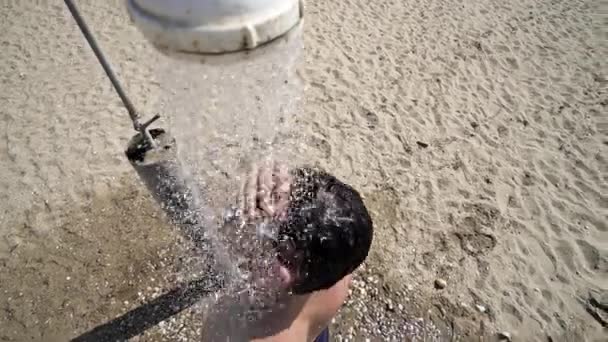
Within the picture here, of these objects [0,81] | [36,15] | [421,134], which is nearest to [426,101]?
[421,134]

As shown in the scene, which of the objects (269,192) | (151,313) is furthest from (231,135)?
(269,192)

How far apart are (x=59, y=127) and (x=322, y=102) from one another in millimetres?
2222

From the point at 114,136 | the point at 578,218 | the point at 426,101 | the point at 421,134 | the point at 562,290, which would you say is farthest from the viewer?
the point at 426,101

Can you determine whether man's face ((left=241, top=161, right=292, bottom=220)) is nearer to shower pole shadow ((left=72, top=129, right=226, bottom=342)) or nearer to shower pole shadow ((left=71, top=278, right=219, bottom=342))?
shower pole shadow ((left=72, top=129, right=226, bottom=342))

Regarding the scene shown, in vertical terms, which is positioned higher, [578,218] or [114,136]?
[578,218]

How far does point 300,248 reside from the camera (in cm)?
140

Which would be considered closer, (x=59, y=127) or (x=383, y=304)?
(x=383, y=304)

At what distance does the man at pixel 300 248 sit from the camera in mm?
1396

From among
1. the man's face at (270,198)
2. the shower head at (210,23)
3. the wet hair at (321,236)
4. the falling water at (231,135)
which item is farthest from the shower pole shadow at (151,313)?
the shower head at (210,23)

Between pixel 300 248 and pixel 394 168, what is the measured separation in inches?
87.2

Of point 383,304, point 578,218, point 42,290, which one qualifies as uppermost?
point 578,218

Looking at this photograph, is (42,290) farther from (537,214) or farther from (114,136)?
(537,214)

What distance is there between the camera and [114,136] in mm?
3527

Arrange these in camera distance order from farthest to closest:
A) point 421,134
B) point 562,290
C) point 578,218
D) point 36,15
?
point 36,15
point 421,134
point 578,218
point 562,290
